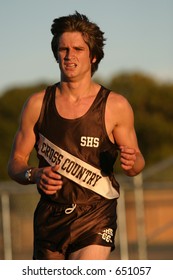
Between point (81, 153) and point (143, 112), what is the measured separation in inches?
963

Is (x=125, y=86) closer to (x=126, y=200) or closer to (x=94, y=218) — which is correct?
(x=126, y=200)

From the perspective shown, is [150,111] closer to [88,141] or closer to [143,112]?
[143,112]

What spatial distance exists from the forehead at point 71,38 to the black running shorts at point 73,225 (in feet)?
3.62

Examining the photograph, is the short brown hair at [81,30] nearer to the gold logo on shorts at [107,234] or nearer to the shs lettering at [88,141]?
the shs lettering at [88,141]

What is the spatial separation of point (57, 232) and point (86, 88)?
3.37ft

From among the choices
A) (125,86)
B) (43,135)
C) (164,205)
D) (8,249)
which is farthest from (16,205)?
(43,135)

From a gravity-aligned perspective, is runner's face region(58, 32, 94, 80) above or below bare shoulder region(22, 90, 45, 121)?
above

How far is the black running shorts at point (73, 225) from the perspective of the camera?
6.42 meters

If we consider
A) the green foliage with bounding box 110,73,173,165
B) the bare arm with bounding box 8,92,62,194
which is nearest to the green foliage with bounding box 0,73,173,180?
the green foliage with bounding box 110,73,173,165

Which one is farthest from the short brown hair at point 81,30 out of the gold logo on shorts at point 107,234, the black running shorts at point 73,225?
the gold logo on shorts at point 107,234

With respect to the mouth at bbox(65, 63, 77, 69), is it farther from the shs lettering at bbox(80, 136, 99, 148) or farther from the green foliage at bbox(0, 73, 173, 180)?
the green foliage at bbox(0, 73, 173, 180)

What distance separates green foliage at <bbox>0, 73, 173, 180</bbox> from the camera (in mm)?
28688

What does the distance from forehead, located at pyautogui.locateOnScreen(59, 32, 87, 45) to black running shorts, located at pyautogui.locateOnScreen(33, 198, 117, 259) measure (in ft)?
3.62

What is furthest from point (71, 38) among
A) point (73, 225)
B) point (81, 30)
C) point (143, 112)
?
point (143, 112)
